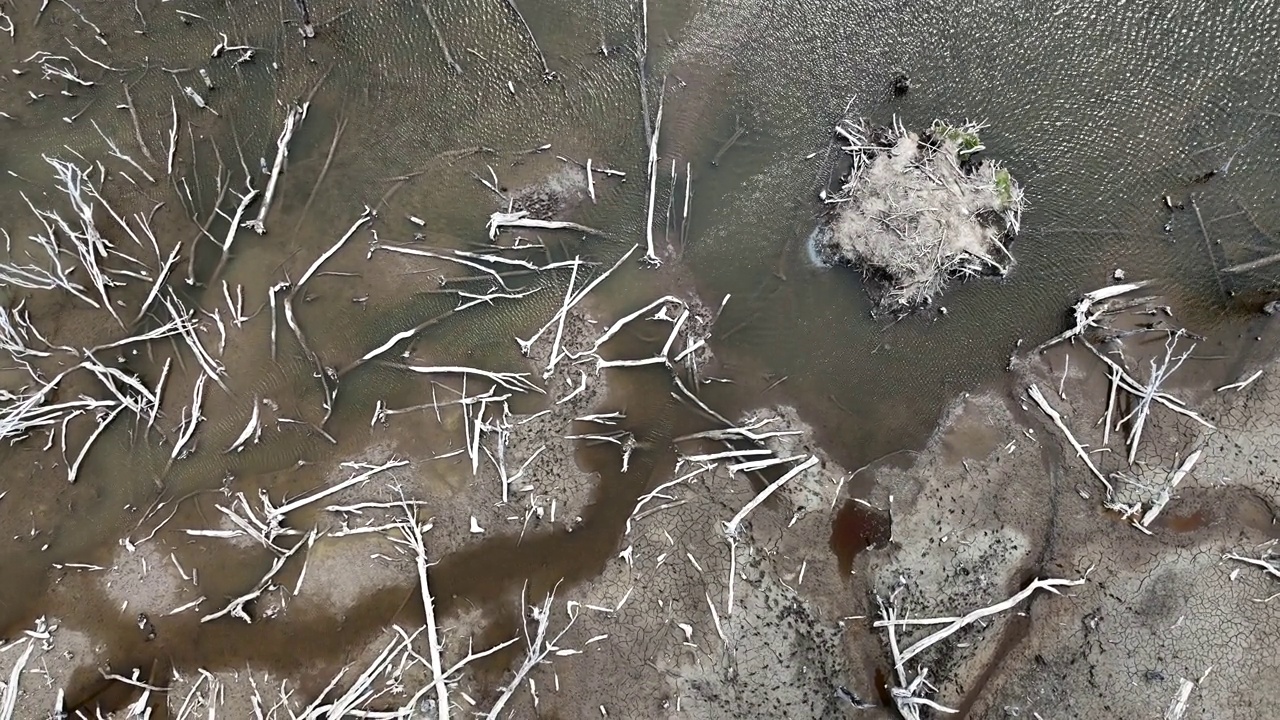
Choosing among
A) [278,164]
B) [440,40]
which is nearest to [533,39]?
[440,40]

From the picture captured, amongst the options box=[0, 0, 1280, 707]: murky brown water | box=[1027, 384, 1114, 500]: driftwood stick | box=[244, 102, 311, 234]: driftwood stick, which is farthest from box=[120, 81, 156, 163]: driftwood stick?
box=[1027, 384, 1114, 500]: driftwood stick

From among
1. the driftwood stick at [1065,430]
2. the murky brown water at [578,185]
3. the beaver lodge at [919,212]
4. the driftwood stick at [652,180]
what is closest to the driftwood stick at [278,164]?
the murky brown water at [578,185]

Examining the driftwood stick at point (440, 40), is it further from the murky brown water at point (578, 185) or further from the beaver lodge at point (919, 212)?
the beaver lodge at point (919, 212)

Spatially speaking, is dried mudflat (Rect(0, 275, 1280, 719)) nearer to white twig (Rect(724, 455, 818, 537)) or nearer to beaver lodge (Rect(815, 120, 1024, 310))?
white twig (Rect(724, 455, 818, 537))

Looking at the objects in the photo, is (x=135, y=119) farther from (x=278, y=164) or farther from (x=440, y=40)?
(x=440, y=40)

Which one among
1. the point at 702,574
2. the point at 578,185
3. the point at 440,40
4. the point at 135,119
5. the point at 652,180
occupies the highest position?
the point at 440,40

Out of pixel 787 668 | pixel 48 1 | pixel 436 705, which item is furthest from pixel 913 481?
pixel 48 1

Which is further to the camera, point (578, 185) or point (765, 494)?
point (578, 185)
